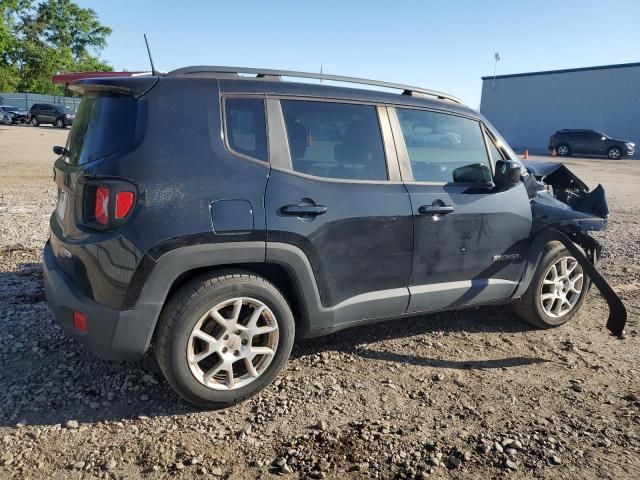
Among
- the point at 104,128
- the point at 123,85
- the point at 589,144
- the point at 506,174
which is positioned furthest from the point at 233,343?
the point at 589,144

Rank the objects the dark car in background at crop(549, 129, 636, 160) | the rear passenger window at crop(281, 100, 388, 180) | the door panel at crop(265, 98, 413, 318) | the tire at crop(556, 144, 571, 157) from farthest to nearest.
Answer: the tire at crop(556, 144, 571, 157) → the dark car in background at crop(549, 129, 636, 160) → the rear passenger window at crop(281, 100, 388, 180) → the door panel at crop(265, 98, 413, 318)

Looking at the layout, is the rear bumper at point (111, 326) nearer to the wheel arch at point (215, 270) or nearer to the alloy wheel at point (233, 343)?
the wheel arch at point (215, 270)

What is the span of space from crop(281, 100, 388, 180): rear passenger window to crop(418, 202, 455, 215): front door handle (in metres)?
0.35

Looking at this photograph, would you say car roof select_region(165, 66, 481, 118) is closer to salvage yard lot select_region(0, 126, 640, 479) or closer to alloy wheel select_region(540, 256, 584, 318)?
alloy wheel select_region(540, 256, 584, 318)

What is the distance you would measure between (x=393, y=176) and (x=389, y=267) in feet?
1.98

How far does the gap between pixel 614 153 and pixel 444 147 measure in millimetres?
29546

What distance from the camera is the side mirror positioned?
149 inches

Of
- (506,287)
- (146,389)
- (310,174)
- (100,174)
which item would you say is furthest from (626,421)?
(100,174)

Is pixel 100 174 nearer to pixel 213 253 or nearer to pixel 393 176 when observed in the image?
pixel 213 253

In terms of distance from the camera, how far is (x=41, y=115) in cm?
3691

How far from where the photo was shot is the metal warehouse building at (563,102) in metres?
36.0

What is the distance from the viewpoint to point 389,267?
3430 mm

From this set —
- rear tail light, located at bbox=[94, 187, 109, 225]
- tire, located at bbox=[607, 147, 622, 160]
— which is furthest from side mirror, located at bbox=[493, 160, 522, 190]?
tire, located at bbox=[607, 147, 622, 160]

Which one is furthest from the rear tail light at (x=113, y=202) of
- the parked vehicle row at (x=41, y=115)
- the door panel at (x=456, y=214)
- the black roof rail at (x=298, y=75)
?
the parked vehicle row at (x=41, y=115)
